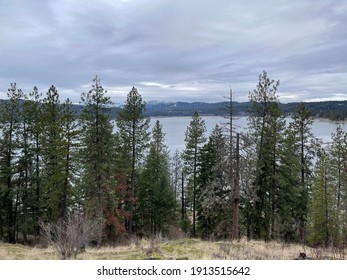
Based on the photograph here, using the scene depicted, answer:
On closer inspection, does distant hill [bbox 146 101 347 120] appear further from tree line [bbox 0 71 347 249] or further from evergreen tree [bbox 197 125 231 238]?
evergreen tree [bbox 197 125 231 238]

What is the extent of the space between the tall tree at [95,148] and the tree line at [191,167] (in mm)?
60

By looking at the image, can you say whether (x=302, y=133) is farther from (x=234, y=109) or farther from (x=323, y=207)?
(x=234, y=109)

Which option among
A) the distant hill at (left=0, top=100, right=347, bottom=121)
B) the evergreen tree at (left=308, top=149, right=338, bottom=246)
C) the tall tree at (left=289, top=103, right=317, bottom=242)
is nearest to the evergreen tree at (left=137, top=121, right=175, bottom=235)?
the distant hill at (left=0, top=100, right=347, bottom=121)

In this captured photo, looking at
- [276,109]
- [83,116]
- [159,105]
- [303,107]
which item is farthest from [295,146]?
[159,105]

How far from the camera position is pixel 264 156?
840 inches

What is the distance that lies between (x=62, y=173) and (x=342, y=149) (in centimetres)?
1881

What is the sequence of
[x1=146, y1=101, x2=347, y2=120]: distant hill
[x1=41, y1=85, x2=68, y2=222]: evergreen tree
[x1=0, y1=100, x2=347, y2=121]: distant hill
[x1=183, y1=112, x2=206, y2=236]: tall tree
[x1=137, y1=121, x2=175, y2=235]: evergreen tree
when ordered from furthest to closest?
1. [x1=137, y1=121, x2=175, y2=235]: evergreen tree
2. [x1=183, y1=112, x2=206, y2=236]: tall tree
3. [x1=41, y1=85, x2=68, y2=222]: evergreen tree
4. [x1=0, y1=100, x2=347, y2=121]: distant hill
5. [x1=146, y1=101, x2=347, y2=120]: distant hill

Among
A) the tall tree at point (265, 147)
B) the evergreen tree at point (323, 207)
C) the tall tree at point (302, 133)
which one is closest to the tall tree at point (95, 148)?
the tall tree at point (265, 147)

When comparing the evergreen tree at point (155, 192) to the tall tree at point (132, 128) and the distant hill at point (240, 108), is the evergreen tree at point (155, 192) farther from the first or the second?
the distant hill at point (240, 108)

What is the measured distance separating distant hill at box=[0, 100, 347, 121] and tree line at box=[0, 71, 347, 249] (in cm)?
58

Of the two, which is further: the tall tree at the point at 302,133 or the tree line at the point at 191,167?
the tall tree at the point at 302,133

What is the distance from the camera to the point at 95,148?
68.9 ft

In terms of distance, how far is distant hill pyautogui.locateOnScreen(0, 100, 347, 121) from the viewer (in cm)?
1809

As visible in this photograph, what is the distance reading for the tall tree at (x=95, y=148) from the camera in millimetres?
20828
